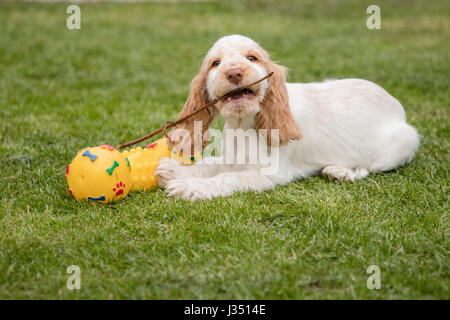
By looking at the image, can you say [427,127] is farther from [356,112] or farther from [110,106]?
[110,106]

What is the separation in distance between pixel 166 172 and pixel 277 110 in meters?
1.10

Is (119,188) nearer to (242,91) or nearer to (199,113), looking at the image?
(199,113)

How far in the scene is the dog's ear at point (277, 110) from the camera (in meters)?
4.24

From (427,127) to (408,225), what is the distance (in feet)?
9.70

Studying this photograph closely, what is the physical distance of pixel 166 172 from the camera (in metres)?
4.41

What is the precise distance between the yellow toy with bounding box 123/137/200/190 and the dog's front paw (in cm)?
19

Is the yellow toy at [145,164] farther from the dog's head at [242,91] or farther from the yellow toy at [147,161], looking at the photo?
the dog's head at [242,91]

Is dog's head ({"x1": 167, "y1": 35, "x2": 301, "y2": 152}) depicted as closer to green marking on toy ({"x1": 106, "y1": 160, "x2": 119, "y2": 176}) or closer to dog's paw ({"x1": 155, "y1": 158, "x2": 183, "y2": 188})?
dog's paw ({"x1": 155, "y1": 158, "x2": 183, "y2": 188})

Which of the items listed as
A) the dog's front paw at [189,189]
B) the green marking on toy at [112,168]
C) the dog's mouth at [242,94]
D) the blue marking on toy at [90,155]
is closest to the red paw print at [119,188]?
the green marking on toy at [112,168]

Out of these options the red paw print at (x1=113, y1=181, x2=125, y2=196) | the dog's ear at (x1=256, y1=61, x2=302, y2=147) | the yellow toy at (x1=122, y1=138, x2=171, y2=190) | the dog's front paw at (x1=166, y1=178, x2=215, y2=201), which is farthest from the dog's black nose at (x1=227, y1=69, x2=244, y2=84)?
the red paw print at (x1=113, y1=181, x2=125, y2=196)
